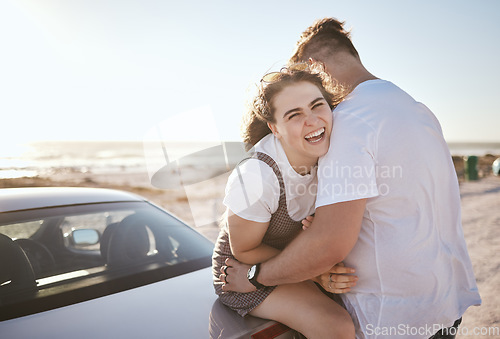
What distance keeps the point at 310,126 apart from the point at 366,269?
0.61 metres

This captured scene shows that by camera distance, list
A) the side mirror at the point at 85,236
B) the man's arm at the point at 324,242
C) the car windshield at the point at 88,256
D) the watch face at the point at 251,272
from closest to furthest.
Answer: the man's arm at the point at 324,242 < the watch face at the point at 251,272 < the car windshield at the point at 88,256 < the side mirror at the point at 85,236

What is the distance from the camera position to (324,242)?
4.00 feet

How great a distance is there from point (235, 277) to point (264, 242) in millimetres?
203

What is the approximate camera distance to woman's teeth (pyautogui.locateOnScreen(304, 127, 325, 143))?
1387 mm

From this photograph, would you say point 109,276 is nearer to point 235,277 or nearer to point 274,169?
point 235,277

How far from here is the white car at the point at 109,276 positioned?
1.43m

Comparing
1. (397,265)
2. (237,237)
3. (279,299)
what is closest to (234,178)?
(237,237)

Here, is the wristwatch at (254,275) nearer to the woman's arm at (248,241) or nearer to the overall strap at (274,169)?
the woman's arm at (248,241)

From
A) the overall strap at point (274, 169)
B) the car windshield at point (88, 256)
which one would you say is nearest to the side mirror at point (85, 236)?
the car windshield at point (88, 256)

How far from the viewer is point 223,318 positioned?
1.50 meters

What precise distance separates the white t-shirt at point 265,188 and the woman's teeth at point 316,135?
14 cm

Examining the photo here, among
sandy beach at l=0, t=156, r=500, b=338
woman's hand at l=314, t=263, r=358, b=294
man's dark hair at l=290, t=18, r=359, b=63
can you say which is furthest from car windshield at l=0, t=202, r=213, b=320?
sandy beach at l=0, t=156, r=500, b=338

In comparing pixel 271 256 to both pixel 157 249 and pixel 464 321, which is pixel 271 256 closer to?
pixel 157 249

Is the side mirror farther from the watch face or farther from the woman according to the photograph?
the watch face
